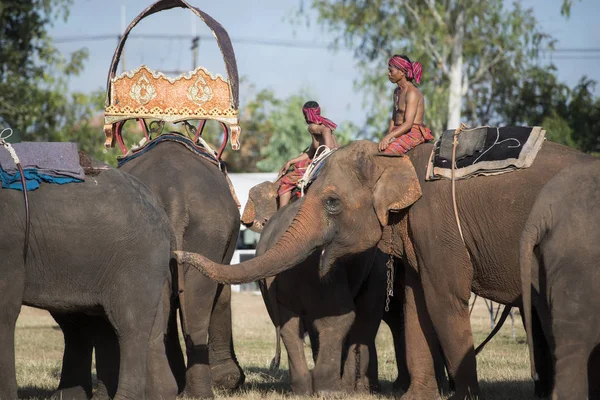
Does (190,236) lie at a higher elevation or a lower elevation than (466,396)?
higher

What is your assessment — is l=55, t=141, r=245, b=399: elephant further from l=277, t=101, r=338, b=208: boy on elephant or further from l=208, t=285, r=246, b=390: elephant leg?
l=277, t=101, r=338, b=208: boy on elephant

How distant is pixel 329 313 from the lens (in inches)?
372

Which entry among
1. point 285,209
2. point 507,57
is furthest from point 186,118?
point 507,57

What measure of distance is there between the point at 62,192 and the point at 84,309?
876mm

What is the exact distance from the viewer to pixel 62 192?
304 inches

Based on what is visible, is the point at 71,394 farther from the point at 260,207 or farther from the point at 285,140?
the point at 285,140

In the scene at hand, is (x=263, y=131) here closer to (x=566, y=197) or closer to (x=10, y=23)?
(x=10, y=23)

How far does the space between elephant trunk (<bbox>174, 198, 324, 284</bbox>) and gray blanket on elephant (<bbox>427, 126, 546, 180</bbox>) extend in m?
1.02

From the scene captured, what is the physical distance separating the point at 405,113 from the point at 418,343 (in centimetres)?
196

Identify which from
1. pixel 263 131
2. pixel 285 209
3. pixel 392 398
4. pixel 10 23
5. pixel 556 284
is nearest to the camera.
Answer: pixel 556 284

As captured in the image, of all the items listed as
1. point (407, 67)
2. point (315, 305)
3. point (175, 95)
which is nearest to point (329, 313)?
point (315, 305)

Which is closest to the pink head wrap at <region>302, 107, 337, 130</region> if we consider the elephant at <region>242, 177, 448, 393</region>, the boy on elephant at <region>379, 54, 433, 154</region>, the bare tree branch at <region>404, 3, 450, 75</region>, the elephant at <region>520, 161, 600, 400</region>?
the elephant at <region>242, 177, 448, 393</region>

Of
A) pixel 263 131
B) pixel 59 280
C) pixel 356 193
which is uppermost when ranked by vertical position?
pixel 356 193

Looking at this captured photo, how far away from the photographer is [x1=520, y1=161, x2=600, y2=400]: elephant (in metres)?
6.96
